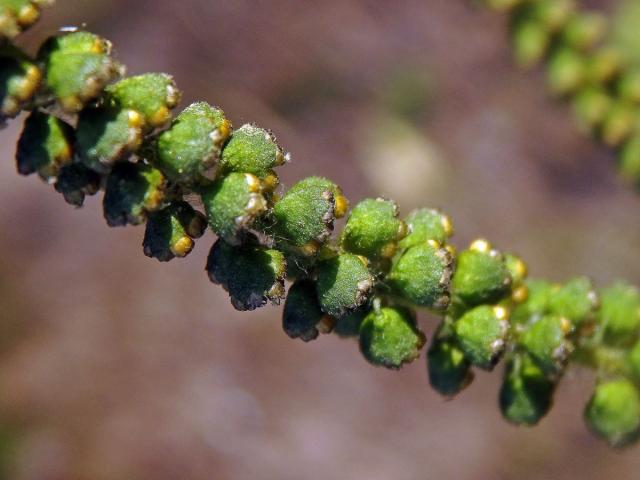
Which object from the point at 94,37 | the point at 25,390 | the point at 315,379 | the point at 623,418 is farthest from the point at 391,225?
the point at 25,390

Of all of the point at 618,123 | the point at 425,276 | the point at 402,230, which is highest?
the point at 618,123

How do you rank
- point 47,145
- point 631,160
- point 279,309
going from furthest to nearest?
point 279,309 < point 631,160 < point 47,145

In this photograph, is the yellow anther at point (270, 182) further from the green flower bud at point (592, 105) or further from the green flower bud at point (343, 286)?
the green flower bud at point (592, 105)

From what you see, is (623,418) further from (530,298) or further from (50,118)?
(50,118)

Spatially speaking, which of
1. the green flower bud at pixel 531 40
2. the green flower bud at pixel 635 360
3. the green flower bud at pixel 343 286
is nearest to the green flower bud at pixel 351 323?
the green flower bud at pixel 343 286

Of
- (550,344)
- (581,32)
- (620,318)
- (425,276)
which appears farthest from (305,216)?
(581,32)

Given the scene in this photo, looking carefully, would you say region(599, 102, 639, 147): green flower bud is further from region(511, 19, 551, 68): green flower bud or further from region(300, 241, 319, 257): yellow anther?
region(300, 241, 319, 257): yellow anther

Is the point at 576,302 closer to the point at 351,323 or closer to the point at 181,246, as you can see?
the point at 351,323

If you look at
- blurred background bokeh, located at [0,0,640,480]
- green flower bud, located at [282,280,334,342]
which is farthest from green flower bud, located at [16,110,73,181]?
blurred background bokeh, located at [0,0,640,480]
